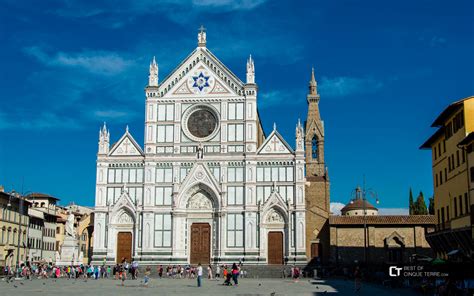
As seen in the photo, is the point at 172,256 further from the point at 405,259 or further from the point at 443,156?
the point at 443,156

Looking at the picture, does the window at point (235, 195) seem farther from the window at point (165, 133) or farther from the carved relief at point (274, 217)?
the window at point (165, 133)

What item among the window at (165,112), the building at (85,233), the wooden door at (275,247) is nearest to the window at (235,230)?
the wooden door at (275,247)

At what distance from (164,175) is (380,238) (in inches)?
885

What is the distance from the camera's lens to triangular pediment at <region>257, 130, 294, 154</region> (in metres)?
57.7

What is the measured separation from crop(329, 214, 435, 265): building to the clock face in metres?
15.4

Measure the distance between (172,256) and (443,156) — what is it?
88.8ft

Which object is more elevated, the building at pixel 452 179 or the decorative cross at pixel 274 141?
the decorative cross at pixel 274 141

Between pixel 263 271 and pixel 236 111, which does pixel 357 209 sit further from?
pixel 263 271

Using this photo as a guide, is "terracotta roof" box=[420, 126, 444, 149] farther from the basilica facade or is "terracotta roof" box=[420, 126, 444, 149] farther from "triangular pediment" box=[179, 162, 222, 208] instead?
"triangular pediment" box=[179, 162, 222, 208]

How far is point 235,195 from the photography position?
5731cm

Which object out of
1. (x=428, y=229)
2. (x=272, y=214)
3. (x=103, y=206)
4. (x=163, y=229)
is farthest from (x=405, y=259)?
(x=103, y=206)

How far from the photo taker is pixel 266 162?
57.4 meters

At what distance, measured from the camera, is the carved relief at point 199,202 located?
2281 inches

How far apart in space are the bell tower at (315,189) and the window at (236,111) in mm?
11795
